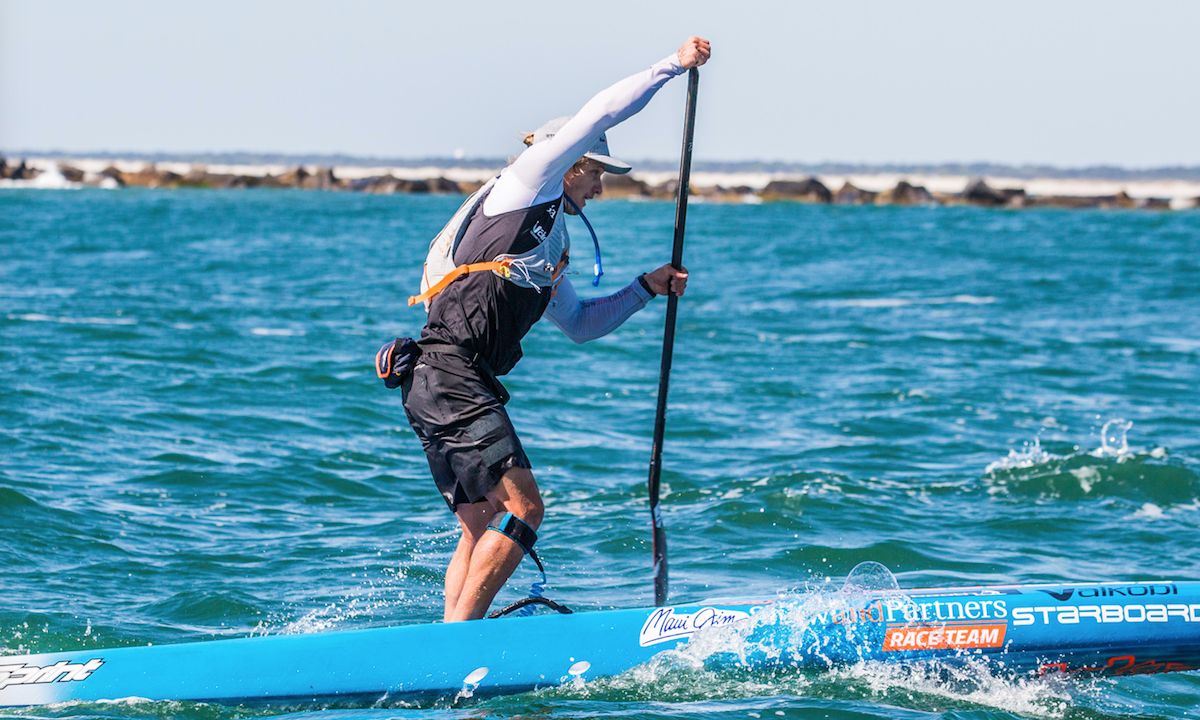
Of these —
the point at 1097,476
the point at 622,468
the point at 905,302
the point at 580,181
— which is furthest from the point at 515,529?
the point at 905,302

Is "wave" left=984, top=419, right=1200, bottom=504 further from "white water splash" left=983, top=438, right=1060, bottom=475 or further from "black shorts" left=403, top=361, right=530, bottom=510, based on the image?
"black shorts" left=403, top=361, right=530, bottom=510

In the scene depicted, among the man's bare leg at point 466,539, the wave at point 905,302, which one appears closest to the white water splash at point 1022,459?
the man's bare leg at point 466,539

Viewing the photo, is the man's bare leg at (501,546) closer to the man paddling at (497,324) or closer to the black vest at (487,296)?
the man paddling at (497,324)

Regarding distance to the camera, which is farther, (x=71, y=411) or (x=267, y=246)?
(x=267, y=246)

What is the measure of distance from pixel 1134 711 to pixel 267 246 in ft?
110

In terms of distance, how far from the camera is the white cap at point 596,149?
552 centimetres

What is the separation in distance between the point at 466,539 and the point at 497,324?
2.96 feet

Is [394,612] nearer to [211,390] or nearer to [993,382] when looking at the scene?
[211,390]

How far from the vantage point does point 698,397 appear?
15.0 m

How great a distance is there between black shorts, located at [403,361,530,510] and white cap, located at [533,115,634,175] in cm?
97

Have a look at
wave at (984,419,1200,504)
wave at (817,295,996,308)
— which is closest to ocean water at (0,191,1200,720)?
wave at (984,419,1200,504)

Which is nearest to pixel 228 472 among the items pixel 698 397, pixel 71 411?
pixel 71 411

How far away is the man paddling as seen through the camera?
5434 mm

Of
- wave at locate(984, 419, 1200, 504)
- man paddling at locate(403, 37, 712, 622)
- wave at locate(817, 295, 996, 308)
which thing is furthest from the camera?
wave at locate(817, 295, 996, 308)
